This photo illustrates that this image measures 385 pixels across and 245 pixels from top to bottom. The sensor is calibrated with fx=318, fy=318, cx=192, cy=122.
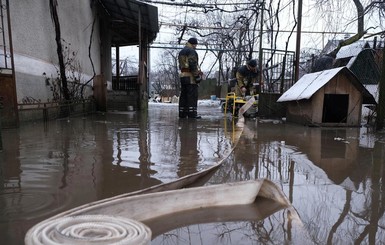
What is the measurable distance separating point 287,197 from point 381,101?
A: 5.10 meters

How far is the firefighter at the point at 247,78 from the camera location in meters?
10.4

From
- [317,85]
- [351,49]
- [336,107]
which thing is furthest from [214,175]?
[351,49]

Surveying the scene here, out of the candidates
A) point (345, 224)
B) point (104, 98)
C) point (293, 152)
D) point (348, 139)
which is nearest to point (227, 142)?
point (293, 152)

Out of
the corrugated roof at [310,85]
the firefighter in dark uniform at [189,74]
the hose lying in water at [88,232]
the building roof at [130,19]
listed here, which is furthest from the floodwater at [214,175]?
the building roof at [130,19]

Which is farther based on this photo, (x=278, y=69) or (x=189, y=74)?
(x=278, y=69)

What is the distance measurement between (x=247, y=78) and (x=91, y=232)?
962cm

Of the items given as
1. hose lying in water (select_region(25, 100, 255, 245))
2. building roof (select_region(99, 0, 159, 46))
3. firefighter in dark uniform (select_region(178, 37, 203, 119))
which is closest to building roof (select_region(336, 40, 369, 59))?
firefighter in dark uniform (select_region(178, 37, 203, 119))

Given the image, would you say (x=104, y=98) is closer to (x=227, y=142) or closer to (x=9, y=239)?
(x=227, y=142)

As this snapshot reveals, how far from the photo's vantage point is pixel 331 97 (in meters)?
8.09

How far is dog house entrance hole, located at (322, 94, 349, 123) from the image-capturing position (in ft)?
25.6

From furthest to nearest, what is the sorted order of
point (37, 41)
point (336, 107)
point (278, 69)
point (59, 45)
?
1. point (278, 69)
2. point (59, 45)
3. point (336, 107)
4. point (37, 41)

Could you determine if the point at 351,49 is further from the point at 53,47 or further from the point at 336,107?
the point at 53,47

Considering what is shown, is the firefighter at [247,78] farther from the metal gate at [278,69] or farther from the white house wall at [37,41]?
the white house wall at [37,41]

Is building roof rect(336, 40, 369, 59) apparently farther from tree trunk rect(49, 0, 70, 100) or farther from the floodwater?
tree trunk rect(49, 0, 70, 100)
